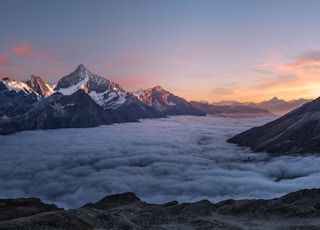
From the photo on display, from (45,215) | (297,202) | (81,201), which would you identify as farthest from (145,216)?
(81,201)

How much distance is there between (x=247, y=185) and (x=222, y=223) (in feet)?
398

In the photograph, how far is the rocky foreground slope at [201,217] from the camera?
2355 inches

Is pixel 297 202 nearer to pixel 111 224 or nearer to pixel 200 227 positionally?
pixel 200 227

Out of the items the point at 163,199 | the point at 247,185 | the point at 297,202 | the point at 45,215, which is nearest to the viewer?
the point at 45,215

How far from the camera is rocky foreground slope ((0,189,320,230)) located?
196 ft

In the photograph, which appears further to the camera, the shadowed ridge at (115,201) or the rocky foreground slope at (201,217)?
the shadowed ridge at (115,201)

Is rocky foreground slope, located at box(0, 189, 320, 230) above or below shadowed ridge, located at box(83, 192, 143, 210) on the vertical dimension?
above

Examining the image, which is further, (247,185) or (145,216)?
(247,185)

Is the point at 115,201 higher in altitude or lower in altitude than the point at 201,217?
lower

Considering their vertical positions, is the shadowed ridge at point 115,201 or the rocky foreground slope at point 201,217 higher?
the rocky foreground slope at point 201,217

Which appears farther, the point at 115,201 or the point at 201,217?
the point at 115,201

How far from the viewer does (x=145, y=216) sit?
270 feet

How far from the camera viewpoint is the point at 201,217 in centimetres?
7244

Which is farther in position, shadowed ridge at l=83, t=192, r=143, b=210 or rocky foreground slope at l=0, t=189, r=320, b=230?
shadowed ridge at l=83, t=192, r=143, b=210
